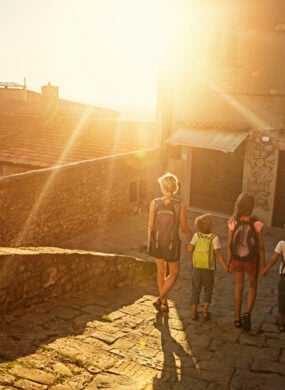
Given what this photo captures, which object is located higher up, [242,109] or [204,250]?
[242,109]

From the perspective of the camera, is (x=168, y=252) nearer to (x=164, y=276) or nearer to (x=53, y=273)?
(x=164, y=276)

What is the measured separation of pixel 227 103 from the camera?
13812 mm

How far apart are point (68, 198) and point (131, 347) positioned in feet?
26.0

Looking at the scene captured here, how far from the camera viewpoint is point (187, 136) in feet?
47.3

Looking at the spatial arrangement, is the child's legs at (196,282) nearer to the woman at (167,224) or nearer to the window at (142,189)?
the woman at (167,224)

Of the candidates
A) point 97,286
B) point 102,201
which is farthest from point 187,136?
point 97,286

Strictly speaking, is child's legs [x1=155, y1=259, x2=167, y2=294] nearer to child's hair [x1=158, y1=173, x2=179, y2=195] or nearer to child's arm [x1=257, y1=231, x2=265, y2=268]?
child's hair [x1=158, y1=173, x2=179, y2=195]

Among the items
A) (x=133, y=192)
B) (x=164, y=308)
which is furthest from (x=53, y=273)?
(x=133, y=192)

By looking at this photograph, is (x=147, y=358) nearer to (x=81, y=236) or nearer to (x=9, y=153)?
(x=81, y=236)

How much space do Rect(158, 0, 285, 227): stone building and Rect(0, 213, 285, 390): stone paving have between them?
6993 mm

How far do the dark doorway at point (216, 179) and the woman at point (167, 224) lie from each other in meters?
8.49

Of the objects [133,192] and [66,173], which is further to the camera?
[133,192]

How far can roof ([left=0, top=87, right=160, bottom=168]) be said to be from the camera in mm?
16484

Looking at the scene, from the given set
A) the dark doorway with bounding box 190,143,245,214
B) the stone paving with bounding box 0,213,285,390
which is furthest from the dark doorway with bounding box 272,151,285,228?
the stone paving with bounding box 0,213,285,390
